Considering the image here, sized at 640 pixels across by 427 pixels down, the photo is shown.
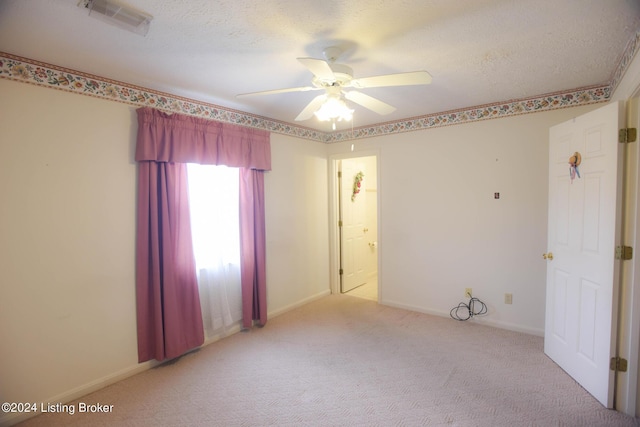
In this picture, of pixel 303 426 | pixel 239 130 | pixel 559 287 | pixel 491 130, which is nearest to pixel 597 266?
pixel 559 287

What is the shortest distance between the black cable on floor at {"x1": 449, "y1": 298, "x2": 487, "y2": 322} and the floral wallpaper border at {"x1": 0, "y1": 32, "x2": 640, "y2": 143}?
2.05m

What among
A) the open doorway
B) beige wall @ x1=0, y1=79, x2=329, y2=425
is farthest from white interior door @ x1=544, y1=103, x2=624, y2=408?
beige wall @ x1=0, y1=79, x2=329, y2=425

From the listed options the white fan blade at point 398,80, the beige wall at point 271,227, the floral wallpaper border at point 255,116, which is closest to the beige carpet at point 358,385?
the beige wall at point 271,227

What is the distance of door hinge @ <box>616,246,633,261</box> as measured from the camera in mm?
1983

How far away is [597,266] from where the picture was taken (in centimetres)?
216

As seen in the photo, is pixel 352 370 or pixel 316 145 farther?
pixel 316 145

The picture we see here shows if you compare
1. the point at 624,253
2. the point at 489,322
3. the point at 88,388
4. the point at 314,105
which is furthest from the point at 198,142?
the point at 489,322

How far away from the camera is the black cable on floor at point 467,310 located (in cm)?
348

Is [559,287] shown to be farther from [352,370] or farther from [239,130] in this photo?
[239,130]

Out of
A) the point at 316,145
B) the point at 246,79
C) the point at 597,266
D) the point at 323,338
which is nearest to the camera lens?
the point at 597,266

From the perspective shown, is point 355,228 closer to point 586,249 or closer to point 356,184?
point 356,184

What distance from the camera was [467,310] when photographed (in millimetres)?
3574

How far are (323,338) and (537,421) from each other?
183cm

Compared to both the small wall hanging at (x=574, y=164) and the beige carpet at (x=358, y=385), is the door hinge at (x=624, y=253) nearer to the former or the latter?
the small wall hanging at (x=574, y=164)
